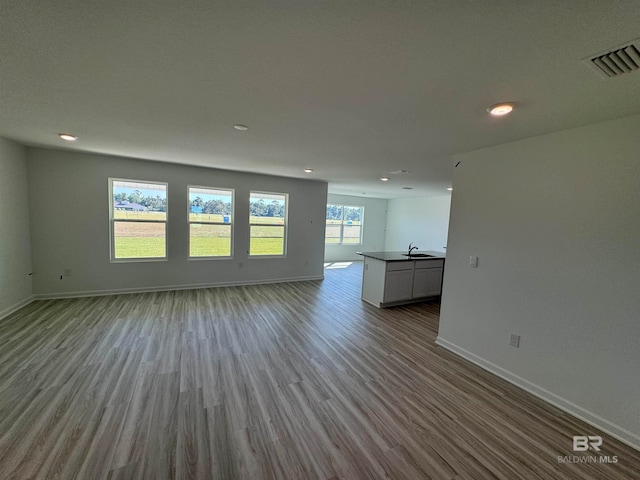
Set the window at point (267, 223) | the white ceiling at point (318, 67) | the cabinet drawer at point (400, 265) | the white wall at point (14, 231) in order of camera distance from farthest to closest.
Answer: the window at point (267, 223) → the cabinet drawer at point (400, 265) → the white wall at point (14, 231) → the white ceiling at point (318, 67)

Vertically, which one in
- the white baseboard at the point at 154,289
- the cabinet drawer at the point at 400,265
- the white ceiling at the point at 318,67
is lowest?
the white baseboard at the point at 154,289

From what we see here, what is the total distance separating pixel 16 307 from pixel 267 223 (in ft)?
13.9

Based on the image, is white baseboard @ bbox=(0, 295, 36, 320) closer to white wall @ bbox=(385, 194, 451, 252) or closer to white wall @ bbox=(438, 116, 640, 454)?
white wall @ bbox=(438, 116, 640, 454)

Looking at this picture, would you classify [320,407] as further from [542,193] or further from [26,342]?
[26,342]

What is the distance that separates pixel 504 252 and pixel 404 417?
1.95m

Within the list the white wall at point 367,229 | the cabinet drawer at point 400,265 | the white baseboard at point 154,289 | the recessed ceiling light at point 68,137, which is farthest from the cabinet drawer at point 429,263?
the recessed ceiling light at point 68,137

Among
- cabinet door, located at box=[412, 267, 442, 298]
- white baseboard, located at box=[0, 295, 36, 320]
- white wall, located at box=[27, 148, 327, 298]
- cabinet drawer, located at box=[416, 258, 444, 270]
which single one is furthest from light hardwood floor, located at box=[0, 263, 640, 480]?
cabinet drawer, located at box=[416, 258, 444, 270]

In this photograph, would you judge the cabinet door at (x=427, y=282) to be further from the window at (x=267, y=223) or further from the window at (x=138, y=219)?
the window at (x=138, y=219)

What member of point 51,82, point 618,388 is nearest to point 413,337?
point 618,388

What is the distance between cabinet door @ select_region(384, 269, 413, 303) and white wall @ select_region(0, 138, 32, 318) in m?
5.71

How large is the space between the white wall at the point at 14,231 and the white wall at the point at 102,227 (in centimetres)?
16

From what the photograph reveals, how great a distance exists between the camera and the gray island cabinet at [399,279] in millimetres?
4648

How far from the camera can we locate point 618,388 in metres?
1.97

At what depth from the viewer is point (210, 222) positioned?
215 inches
